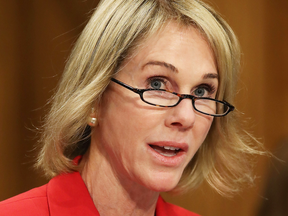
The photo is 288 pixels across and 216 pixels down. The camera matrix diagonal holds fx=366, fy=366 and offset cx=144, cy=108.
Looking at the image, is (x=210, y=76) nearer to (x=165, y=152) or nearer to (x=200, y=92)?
(x=200, y=92)

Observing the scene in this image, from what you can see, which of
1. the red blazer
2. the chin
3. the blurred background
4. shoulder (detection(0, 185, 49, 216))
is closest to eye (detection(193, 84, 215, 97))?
the chin

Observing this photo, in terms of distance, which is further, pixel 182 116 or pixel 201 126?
pixel 201 126

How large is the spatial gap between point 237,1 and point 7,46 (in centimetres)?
140

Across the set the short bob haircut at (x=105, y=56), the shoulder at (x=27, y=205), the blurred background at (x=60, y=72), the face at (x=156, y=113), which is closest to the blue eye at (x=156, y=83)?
the face at (x=156, y=113)

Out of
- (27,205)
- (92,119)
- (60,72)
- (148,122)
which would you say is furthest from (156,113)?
(60,72)

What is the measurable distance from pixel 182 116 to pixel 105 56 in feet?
1.08

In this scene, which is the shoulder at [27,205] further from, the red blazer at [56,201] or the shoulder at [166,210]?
the shoulder at [166,210]

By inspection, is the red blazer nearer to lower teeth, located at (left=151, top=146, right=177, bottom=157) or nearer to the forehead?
lower teeth, located at (left=151, top=146, right=177, bottom=157)

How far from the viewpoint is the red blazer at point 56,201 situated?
3.89 ft

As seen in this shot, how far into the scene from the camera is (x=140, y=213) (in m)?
1.36

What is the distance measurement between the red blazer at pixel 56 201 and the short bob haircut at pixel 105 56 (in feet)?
0.24

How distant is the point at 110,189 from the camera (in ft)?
4.23

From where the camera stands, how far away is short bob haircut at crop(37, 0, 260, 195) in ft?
4.04

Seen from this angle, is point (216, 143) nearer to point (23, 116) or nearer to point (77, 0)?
point (23, 116)
